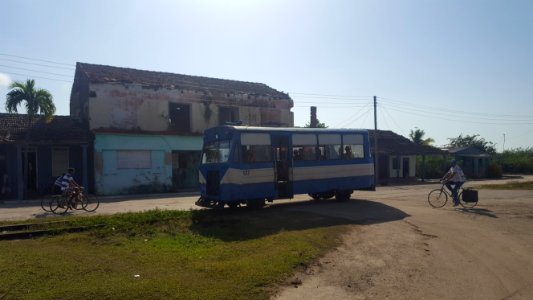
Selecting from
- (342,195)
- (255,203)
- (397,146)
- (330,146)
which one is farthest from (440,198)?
(397,146)

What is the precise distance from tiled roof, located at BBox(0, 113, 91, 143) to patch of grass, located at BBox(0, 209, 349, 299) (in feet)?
42.9

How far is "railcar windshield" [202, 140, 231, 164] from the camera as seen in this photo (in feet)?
48.2

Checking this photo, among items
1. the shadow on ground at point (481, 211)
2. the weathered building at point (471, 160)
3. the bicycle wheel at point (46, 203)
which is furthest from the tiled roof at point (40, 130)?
the weathered building at point (471, 160)

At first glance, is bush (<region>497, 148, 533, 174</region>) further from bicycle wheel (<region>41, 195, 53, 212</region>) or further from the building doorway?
bicycle wheel (<region>41, 195, 53, 212</region>)

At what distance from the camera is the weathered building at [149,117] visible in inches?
1065

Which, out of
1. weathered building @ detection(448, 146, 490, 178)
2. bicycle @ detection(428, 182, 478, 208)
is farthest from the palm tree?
weathered building @ detection(448, 146, 490, 178)

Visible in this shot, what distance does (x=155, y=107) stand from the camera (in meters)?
29.5

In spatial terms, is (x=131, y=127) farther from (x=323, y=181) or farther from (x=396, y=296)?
(x=396, y=296)

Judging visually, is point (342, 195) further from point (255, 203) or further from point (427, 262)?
point (427, 262)

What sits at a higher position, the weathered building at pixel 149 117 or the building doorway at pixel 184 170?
the weathered building at pixel 149 117

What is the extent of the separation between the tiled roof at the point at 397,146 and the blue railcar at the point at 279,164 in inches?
887

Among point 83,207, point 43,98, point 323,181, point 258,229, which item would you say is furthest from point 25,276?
point 43,98

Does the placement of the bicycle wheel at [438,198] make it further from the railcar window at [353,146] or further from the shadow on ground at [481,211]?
the railcar window at [353,146]

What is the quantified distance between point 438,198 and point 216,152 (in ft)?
27.8
